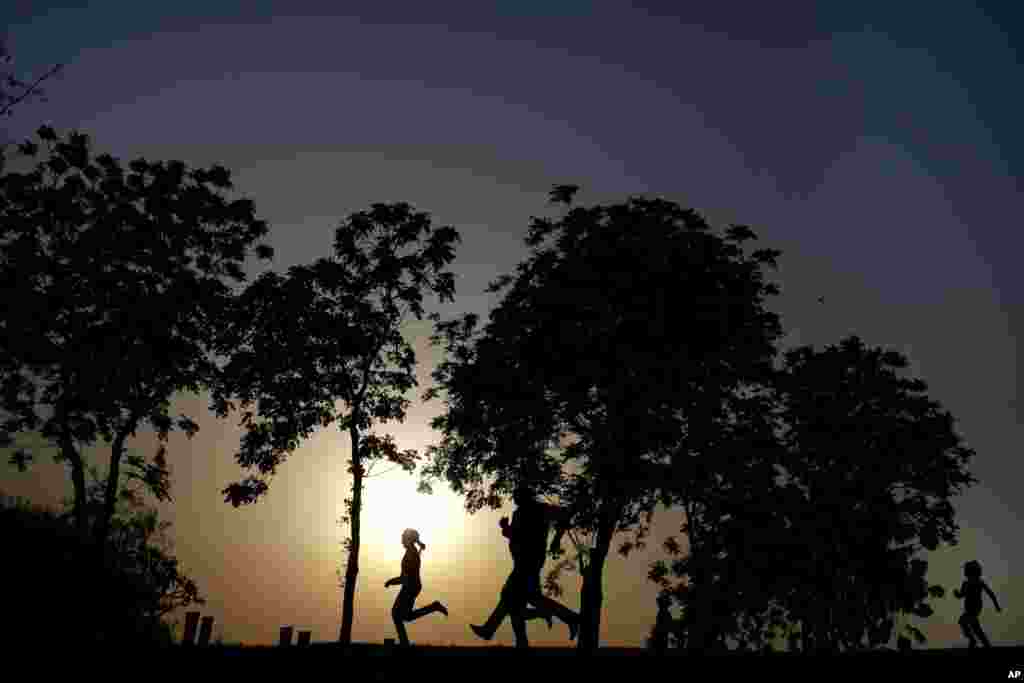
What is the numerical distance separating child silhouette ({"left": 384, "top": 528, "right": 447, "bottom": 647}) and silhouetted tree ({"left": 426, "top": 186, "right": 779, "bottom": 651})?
12761 millimetres

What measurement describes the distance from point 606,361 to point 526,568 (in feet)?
62.0

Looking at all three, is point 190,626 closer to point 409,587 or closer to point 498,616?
point 409,587

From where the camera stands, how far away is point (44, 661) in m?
9.64

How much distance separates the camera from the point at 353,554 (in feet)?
95.2

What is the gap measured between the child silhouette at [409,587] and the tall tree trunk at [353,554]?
31.9 ft

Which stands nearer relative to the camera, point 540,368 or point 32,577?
point 32,577

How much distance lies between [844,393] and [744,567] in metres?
11.9

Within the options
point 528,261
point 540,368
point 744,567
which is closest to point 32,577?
point 540,368

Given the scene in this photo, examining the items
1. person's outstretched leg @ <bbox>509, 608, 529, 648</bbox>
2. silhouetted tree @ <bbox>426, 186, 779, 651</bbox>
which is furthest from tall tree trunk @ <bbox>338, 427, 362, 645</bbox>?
person's outstretched leg @ <bbox>509, 608, 529, 648</bbox>

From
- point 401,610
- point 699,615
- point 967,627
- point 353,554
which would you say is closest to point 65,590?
point 401,610

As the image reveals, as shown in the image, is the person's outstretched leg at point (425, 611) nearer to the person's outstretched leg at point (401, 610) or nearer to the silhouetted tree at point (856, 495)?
the person's outstretched leg at point (401, 610)

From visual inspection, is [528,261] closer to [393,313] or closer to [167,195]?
[393,313]

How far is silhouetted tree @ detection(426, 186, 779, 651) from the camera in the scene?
30.7 metres

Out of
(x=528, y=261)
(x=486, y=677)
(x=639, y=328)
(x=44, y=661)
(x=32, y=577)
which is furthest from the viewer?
(x=528, y=261)
